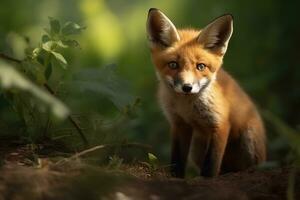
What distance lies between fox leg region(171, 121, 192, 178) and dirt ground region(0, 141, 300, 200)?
98 cm

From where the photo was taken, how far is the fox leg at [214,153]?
4879mm

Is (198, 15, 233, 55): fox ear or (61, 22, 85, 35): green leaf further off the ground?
(61, 22, 85, 35): green leaf

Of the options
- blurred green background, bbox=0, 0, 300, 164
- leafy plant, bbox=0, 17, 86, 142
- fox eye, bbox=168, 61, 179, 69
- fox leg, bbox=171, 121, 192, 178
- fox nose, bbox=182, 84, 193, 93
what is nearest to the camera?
leafy plant, bbox=0, 17, 86, 142

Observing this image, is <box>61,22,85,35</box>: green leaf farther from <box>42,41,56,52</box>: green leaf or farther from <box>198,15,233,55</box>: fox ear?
<box>198,15,233,55</box>: fox ear

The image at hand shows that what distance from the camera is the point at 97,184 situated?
305 centimetres

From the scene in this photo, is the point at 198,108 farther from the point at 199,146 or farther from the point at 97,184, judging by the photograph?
the point at 97,184

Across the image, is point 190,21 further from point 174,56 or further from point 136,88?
point 174,56

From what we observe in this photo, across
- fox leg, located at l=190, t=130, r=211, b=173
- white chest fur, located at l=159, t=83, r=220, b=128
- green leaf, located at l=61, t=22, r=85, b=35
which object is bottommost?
fox leg, located at l=190, t=130, r=211, b=173

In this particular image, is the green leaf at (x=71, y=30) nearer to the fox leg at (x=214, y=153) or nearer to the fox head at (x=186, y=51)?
the fox head at (x=186, y=51)

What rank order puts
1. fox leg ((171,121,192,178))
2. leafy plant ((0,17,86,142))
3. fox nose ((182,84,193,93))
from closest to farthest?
leafy plant ((0,17,86,142)), fox nose ((182,84,193,93)), fox leg ((171,121,192,178))

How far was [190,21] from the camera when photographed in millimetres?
6875

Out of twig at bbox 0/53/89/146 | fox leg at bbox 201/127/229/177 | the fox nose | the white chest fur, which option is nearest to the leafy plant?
twig at bbox 0/53/89/146

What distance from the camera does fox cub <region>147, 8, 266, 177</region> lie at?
482cm

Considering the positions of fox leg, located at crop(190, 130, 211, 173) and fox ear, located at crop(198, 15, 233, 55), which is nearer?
fox ear, located at crop(198, 15, 233, 55)
